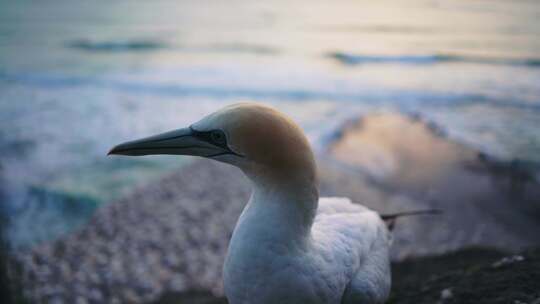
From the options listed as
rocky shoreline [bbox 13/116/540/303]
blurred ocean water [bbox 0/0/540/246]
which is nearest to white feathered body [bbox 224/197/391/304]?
rocky shoreline [bbox 13/116/540/303]

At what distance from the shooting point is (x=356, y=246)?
2301mm

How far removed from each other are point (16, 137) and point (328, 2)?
2488 centimetres

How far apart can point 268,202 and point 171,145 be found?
48cm

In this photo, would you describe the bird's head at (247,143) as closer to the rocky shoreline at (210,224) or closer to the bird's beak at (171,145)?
the bird's beak at (171,145)

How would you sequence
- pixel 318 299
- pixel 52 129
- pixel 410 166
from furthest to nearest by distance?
pixel 52 129, pixel 410 166, pixel 318 299

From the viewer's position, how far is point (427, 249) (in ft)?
15.0

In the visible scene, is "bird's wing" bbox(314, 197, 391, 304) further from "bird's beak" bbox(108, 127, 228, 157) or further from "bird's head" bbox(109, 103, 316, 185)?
"bird's beak" bbox(108, 127, 228, 157)

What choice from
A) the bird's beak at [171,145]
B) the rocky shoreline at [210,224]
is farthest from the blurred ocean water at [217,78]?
the bird's beak at [171,145]

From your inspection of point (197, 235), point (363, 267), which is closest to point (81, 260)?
point (197, 235)

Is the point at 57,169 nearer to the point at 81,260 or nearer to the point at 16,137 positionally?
the point at 16,137

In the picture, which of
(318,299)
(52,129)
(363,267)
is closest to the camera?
(318,299)

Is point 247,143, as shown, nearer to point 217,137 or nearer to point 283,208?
point 217,137

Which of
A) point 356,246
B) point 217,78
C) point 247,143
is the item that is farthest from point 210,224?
point 217,78

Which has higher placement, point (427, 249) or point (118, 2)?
point (118, 2)
